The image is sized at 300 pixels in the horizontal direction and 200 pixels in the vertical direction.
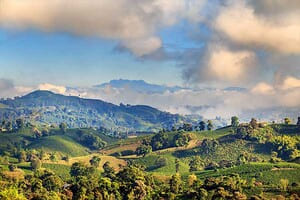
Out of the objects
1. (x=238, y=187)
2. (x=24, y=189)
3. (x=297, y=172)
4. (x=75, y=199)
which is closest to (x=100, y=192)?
(x=75, y=199)

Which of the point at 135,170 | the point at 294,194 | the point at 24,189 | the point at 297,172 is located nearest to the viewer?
the point at 294,194

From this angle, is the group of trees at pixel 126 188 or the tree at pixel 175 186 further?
the tree at pixel 175 186

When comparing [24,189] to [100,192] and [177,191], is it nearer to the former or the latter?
[100,192]

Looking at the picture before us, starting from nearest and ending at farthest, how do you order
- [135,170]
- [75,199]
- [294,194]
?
[294,194], [75,199], [135,170]

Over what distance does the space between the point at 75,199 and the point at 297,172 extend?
4348 inches

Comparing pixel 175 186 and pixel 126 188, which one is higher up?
pixel 175 186

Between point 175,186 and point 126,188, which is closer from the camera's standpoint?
point 126,188

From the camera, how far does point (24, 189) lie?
17025cm

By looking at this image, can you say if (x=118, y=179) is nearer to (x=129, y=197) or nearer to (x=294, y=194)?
(x=129, y=197)

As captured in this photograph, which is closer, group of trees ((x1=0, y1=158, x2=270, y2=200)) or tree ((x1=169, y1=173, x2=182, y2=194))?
group of trees ((x1=0, y1=158, x2=270, y2=200))

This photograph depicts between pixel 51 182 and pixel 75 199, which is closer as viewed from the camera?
pixel 75 199

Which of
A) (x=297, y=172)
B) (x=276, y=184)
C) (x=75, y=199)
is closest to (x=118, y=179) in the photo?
(x=75, y=199)

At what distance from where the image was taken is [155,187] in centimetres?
18462

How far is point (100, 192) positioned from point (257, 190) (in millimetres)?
63564
